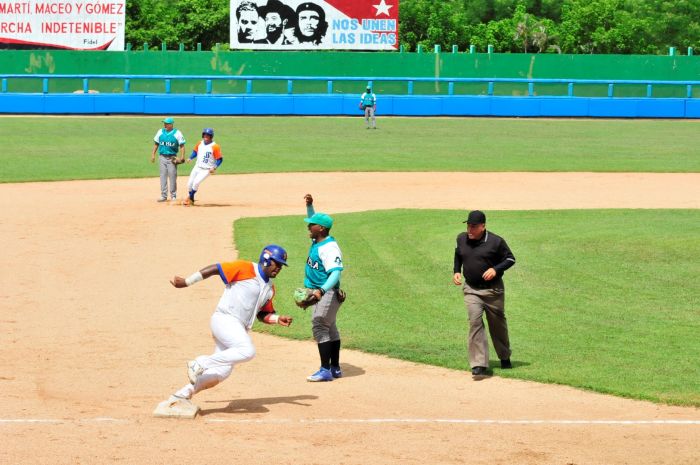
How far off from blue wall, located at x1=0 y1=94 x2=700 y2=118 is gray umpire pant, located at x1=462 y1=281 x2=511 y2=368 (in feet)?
135

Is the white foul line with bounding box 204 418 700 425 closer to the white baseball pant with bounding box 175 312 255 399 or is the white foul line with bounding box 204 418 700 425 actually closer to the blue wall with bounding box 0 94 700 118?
the white baseball pant with bounding box 175 312 255 399

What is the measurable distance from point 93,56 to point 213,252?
42.2 meters

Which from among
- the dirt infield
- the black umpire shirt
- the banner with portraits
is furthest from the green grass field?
the banner with portraits

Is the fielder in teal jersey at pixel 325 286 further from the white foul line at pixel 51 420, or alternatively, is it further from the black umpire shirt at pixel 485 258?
the white foul line at pixel 51 420

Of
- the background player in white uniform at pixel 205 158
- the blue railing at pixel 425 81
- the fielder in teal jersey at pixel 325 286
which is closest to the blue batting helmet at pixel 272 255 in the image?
the fielder in teal jersey at pixel 325 286

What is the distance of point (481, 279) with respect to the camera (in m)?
12.3

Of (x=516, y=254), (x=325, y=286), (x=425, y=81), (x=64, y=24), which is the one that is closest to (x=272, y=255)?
(x=325, y=286)

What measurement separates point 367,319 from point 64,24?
161ft

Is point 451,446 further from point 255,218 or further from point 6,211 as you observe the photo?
point 6,211

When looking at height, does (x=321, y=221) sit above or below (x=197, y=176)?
above

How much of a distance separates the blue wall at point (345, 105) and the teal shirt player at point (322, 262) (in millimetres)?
41355

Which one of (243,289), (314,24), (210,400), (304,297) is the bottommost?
(210,400)

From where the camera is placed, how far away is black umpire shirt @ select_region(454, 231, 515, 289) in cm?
1225

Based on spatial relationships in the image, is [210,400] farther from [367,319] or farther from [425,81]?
[425,81]
